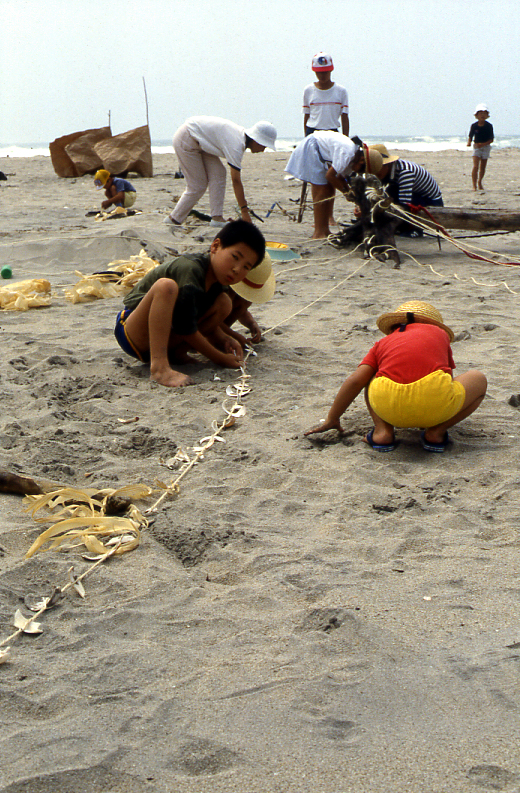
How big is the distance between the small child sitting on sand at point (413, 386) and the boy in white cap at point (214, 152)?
11.9 feet

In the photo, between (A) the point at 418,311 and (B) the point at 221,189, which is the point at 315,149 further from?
(A) the point at 418,311

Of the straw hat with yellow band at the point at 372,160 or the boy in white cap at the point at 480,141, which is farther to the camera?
the boy in white cap at the point at 480,141

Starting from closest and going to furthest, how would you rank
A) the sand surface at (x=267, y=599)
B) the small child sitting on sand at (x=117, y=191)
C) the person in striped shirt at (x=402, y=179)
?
the sand surface at (x=267, y=599), the person in striped shirt at (x=402, y=179), the small child sitting on sand at (x=117, y=191)

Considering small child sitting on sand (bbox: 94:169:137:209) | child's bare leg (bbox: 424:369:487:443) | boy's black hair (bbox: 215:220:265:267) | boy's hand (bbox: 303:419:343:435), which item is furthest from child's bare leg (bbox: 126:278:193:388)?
small child sitting on sand (bbox: 94:169:137:209)

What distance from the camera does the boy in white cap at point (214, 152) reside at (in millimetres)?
6215

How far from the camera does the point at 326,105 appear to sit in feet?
24.7

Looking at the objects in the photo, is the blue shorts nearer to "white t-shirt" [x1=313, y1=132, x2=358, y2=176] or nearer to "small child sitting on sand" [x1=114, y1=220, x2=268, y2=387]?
"small child sitting on sand" [x1=114, y1=220, x2=268, y2=387]

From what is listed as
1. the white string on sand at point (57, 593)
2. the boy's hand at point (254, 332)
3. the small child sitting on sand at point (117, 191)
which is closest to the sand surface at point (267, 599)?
the white string on sand at point (57, 593)

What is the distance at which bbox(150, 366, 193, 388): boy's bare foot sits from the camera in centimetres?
358

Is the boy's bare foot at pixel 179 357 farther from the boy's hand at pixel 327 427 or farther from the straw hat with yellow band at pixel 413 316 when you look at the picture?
the straw hat with yellow band at pixel 413 316

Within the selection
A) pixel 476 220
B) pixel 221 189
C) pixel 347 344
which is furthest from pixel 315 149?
pixel 347 344

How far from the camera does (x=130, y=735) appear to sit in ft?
4.70

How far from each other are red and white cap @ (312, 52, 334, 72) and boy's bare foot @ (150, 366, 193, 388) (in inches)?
201

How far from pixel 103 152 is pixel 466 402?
12.0 m
